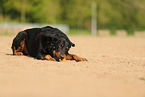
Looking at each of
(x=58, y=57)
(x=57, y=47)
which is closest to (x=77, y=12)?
(x=58, y=57)

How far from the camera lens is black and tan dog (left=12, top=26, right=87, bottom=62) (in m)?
8.75

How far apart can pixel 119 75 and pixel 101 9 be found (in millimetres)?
Answer: 60716

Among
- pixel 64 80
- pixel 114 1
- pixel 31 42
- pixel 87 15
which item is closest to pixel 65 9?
pixel 87 15

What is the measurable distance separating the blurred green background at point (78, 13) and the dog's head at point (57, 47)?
133 ft

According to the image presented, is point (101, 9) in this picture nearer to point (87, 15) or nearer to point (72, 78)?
point (87, 15)

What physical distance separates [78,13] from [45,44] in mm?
54434

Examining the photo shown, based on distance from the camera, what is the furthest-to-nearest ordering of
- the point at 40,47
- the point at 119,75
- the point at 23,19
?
1. the point at 23,19
2. the point at 40,47
3. the point at 119,75

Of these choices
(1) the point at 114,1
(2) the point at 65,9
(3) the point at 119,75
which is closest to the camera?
(3) the point at 119,75

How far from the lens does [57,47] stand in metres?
8.63

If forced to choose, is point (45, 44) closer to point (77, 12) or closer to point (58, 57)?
point (58, 57)

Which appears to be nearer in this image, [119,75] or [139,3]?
[119,75]

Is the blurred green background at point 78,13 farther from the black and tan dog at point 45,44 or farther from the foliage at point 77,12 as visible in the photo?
the black and tan dog at point 45,44

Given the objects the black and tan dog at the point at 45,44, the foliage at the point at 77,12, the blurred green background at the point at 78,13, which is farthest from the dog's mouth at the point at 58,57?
the blurred green background at the point at 78,13

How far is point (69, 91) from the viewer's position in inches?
185
